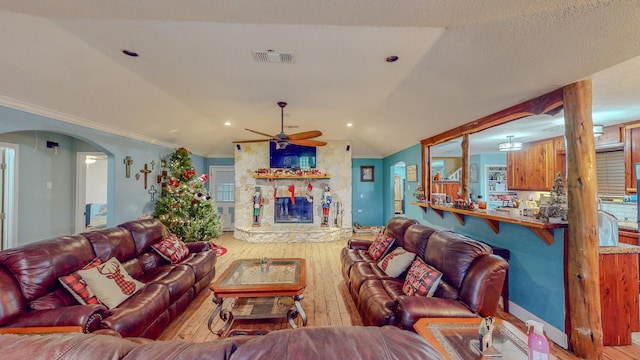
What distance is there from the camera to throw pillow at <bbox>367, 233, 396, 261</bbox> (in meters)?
3.50

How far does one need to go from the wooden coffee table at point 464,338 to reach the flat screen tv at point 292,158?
5.44m

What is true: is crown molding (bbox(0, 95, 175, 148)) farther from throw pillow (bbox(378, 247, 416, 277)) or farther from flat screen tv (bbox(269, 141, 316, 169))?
throw pillow (bbox(378, 247, 416, 277))

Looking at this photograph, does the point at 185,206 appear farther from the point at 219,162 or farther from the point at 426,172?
the point at 426,172

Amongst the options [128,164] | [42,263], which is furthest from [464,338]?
[128,164]

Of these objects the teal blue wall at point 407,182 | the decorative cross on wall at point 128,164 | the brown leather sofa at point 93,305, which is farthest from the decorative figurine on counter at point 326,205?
the decorative cross on wall at point 128,164

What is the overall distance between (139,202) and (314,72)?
474 centimetres

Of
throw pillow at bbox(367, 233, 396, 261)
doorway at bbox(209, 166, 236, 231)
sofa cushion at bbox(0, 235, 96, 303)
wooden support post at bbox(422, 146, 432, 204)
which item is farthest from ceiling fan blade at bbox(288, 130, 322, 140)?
doorway at bbox(209, 166, 236, 231)

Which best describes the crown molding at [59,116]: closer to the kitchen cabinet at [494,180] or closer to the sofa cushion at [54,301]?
the sofa cushion at [54,301]

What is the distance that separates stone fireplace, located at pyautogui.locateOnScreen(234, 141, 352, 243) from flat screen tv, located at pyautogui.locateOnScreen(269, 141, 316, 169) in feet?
0.55

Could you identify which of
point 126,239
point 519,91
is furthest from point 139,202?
point 519,91

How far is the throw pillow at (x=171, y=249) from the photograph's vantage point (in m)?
3.38

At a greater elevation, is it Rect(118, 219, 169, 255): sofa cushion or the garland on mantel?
the garland on mantel

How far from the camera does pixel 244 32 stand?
7.15 ft

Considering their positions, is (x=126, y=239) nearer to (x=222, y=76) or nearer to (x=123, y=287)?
(x=123, y=287)
